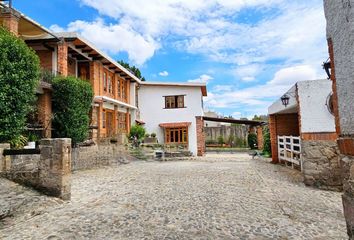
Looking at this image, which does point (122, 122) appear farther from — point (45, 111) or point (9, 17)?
point (9, 17)

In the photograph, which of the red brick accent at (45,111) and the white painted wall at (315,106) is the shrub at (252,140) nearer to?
the white painted wall at (315,106)

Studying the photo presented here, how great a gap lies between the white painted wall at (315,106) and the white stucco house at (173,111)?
14333mm

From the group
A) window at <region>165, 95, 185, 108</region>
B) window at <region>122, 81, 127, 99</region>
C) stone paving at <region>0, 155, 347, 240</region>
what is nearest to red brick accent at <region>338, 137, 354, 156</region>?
stone paving at <region>0, 155, 347, 240</region>

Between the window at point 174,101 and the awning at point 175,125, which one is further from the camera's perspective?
the window at point 174,101

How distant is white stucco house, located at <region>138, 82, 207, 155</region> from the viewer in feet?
73.8

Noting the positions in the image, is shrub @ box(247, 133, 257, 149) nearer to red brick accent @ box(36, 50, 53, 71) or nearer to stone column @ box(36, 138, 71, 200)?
red brick accent @ box(36, 50, 53, 71)

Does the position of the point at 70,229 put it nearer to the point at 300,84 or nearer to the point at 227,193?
the point at 227,193

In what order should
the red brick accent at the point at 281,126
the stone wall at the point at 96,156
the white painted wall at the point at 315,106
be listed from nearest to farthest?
the white painted wall at the point at 315,106, the stone wall at the point at 96,156, the red brick accent at the point at 281,126

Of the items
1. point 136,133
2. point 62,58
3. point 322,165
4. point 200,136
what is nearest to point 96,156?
point 62,58

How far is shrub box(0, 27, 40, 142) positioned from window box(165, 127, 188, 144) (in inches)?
597

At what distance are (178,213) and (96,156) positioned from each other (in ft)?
30.3

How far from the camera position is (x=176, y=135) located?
75.5ft

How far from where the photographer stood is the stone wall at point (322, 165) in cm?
730

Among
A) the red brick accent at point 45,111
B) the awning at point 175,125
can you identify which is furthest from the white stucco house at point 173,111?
the red brick accent at point 45,111
